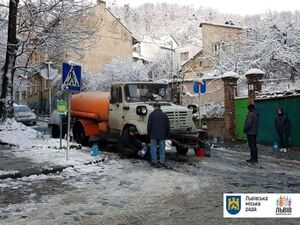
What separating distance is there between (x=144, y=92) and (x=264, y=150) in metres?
5.94

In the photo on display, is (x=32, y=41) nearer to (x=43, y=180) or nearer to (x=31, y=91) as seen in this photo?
(x=43, y=180)

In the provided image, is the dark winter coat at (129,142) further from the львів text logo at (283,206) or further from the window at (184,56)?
the window at (184,56)

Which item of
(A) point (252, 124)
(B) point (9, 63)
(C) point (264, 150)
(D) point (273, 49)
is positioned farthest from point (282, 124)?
(D) point (273, 49)

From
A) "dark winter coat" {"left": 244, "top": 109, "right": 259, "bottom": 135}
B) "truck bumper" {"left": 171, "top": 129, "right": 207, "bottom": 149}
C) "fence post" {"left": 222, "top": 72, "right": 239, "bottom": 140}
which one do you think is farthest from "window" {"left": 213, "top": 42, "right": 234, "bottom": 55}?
"truck bumper" {"left": 171, "top": 129, "right": 207, "bottom": 149}

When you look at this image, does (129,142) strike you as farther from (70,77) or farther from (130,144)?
(70,77)

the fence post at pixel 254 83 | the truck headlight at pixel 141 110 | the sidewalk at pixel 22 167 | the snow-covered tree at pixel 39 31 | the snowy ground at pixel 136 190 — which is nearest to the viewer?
the snowy ground at pixel 136 190

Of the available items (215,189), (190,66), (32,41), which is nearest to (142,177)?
(215,189)

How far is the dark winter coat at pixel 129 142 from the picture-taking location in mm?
12750

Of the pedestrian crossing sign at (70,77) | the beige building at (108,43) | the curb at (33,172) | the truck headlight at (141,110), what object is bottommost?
the curb at (33,172)

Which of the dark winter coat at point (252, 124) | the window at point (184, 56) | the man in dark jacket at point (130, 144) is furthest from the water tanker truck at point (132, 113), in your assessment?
the window at point (184, 56)

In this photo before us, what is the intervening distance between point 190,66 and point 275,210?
43760mm

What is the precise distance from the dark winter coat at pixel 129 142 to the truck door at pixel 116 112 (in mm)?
613

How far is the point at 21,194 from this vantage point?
315 inches

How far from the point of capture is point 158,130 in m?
11.5
